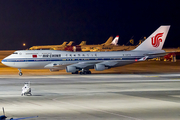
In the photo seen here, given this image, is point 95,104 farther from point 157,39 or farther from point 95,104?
point 157,39

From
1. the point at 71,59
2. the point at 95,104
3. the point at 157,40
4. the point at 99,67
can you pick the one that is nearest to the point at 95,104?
the point at 95,104

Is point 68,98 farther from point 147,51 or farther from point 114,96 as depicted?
point 147,51

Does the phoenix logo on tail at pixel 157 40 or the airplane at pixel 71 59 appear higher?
the phoenix logo on tail at pixel 157 40

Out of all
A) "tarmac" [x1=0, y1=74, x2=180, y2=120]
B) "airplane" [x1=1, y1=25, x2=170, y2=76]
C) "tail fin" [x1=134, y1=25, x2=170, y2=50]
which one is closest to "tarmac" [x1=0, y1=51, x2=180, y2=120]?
"tarmac" [x1=0, y1=74, x2=180, y2=120]

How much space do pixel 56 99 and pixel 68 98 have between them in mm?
1008

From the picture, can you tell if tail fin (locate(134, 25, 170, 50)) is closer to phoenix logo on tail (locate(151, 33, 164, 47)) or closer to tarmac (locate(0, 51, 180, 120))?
phoenix logo on tail (locate(151, 33, 164, 47))

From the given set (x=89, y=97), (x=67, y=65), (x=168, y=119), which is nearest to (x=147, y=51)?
(x=67, y=65)

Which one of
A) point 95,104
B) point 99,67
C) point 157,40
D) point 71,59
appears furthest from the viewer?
point 157,40

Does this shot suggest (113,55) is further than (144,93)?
Yes

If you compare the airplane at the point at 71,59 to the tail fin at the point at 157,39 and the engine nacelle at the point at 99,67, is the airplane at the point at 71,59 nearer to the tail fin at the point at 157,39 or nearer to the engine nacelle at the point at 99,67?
the engine nacelle at the point at 99,67

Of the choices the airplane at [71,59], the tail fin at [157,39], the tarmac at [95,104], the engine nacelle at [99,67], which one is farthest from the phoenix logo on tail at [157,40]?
the tarmac at [95,104]

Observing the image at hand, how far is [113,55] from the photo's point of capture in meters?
50.8

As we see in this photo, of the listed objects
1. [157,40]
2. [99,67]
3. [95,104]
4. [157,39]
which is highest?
[157,39]

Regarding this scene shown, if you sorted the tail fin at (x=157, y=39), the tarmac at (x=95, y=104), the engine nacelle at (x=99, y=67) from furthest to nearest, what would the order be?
1. the tail fin at (x=157, y=39)
2. the engine nacelle at (x=99, y=67)
3. the tarmac at (x=95, y=104)
